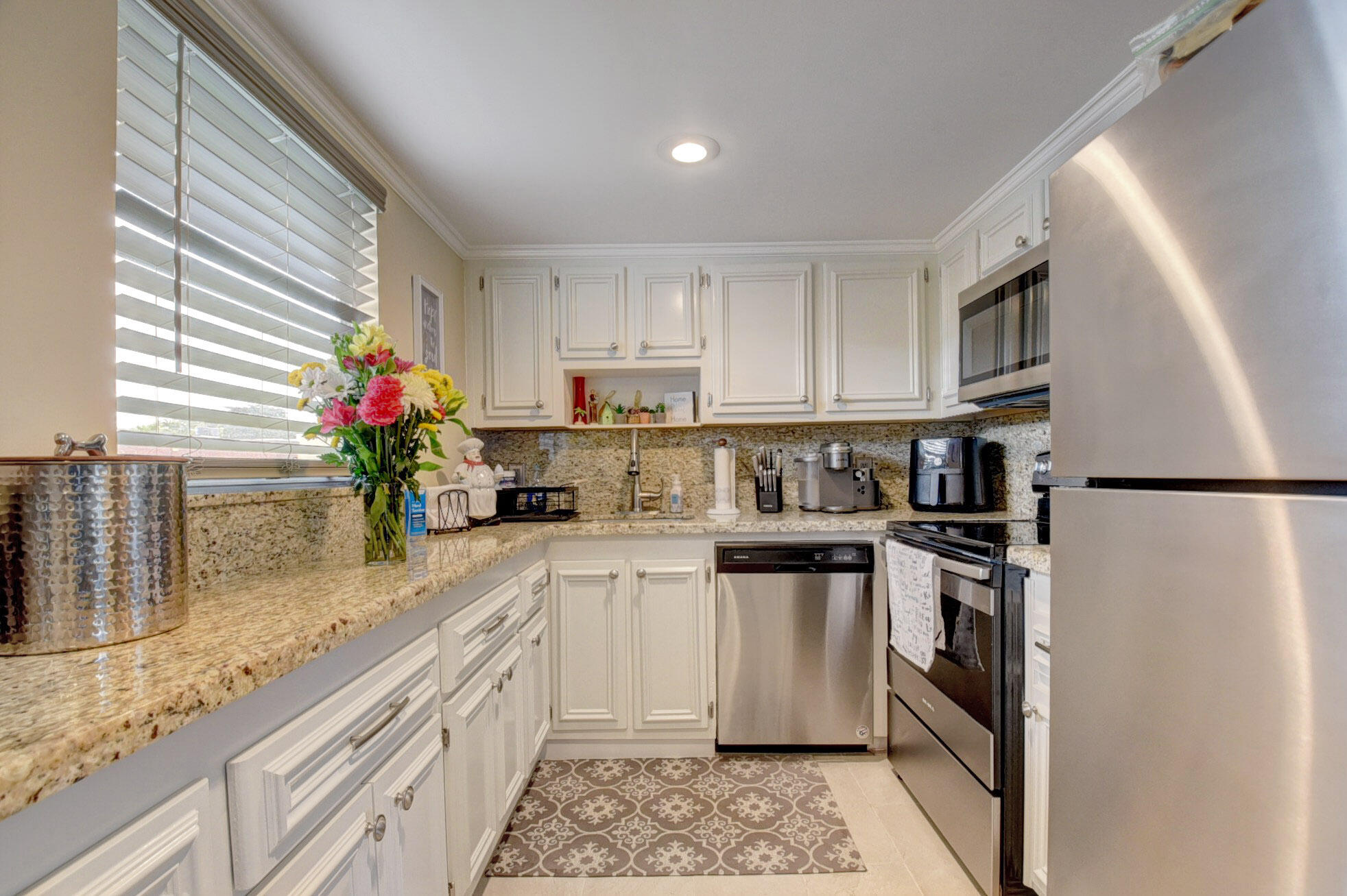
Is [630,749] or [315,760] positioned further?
[630,749]

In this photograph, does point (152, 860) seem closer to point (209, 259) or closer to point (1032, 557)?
point (209, 259)

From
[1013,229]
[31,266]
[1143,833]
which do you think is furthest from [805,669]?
[31,266]

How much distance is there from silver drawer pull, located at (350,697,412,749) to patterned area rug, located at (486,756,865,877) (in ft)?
3.15

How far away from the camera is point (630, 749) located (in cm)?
232

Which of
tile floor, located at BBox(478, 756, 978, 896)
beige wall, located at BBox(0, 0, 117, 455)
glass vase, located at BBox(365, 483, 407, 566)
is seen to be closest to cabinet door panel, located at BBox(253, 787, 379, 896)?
glass vase, located at BBox(365, 483, 407, 566)

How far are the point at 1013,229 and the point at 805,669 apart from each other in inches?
72.3

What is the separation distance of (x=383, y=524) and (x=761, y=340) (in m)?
→ 1.86

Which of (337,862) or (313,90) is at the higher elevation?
(313,90)

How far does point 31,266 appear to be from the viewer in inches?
34.2

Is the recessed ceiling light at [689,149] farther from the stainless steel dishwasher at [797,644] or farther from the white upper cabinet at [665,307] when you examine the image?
the stainless steel dishwasher at [797,644]

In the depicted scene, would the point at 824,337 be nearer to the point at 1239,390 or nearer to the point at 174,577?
the point at 1239,390

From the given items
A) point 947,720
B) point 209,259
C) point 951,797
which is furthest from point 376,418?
point 951,797

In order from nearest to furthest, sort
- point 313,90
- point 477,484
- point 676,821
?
point 313,90 < point 676,821 < point 477,484

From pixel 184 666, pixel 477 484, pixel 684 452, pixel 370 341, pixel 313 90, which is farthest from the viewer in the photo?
pixel 684 452
